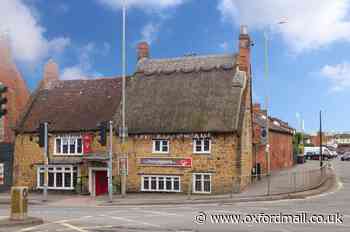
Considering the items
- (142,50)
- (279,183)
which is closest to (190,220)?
(279,183)

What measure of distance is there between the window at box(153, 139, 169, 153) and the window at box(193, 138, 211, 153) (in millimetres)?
2245

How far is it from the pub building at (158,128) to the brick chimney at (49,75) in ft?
7.03

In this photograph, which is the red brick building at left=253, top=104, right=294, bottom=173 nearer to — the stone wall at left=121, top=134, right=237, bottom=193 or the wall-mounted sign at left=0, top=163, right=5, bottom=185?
the stone wall at left=121, top=134, right=237, bottom=193

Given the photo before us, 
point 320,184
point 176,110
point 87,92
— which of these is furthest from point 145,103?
point 320,184

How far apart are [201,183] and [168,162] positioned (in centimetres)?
294

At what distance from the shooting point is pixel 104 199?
118ft

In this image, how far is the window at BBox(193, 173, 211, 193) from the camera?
1460 inches

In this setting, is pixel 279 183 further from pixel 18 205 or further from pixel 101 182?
pixel 18 205

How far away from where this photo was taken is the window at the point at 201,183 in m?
37.1

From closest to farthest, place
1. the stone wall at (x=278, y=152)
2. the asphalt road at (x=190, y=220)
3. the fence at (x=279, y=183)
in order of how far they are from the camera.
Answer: the asphalt road at (x=190, y=220) < the fence at (x=279, y=183) < the stone wall at (x=278, y=152)

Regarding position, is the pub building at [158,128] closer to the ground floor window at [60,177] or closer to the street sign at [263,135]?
the ground floor window at [60,177]

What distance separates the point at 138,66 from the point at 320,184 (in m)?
17.8

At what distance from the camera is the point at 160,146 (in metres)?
38.5

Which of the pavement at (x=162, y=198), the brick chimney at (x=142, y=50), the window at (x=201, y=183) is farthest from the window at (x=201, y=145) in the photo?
the brick chimney at (x=142, y=50)
